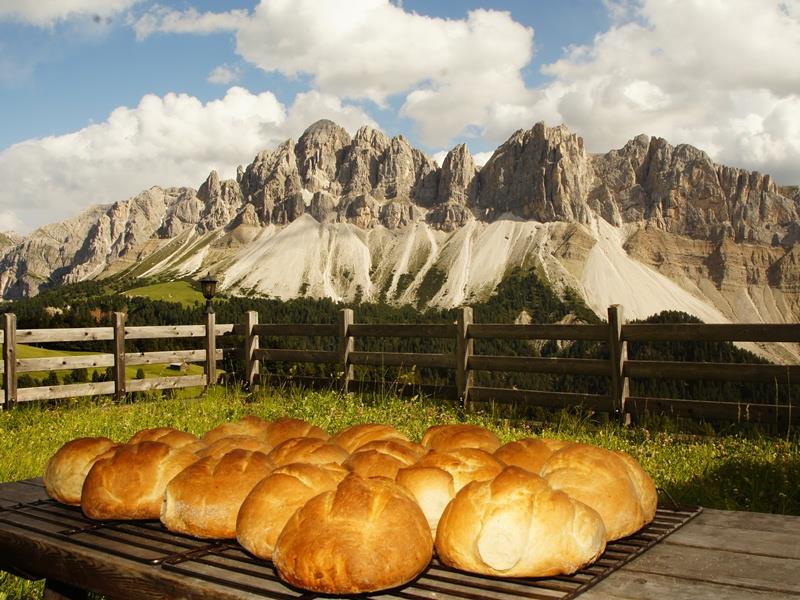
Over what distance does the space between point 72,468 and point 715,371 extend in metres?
8.27

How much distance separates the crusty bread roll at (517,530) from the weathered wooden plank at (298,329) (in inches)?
420

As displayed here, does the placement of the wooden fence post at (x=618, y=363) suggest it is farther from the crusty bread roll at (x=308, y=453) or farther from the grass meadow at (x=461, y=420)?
the crusty bread roll at (x=308, y=453)

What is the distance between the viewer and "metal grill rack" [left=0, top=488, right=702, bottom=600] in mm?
1367

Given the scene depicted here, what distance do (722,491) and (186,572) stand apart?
5308 mm

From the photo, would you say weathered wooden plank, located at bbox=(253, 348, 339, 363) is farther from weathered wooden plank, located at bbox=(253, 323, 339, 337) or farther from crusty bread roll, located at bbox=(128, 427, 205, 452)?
crusty bread roll, located at bbox=(128, 427, 205, 452)

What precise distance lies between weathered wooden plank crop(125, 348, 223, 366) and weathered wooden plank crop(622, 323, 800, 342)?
8729 millimetres

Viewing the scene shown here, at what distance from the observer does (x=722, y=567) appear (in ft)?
4.95

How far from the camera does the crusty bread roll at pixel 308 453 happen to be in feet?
6.16

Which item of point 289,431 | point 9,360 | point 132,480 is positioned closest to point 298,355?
point 9,360

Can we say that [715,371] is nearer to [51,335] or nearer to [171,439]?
[171,439]

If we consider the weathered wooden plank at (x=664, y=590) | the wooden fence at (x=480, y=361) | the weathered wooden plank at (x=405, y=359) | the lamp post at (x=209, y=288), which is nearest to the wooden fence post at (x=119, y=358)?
the wooden fence at (x=480, y=361)

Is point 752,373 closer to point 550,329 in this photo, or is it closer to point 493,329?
point 550,329

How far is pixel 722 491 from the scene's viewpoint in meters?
5.65

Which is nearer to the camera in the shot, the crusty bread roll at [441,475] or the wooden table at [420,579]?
the wooden table at [420,579]
